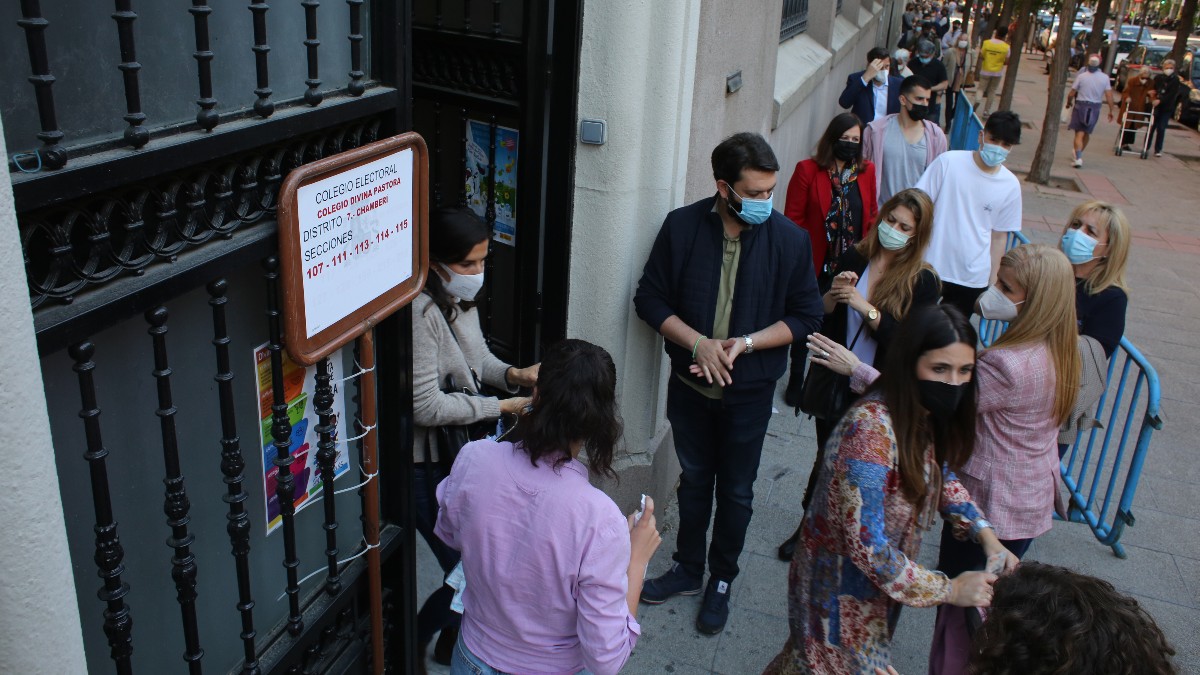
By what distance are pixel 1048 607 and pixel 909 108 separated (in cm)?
565

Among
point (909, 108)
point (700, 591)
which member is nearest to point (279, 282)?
point (700, 591)

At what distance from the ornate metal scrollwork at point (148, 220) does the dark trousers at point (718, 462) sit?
2.23 meters

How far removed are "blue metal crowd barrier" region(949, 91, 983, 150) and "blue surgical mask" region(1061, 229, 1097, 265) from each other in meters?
8.51

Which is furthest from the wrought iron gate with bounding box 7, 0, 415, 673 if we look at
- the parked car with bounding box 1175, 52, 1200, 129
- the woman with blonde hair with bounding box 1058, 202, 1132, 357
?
the parked car with bounding box 1175, 52, 1200, 129

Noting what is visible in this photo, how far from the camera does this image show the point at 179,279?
189cm

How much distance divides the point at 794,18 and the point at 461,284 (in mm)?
8634

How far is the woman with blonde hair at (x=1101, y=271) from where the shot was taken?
13.6 ft

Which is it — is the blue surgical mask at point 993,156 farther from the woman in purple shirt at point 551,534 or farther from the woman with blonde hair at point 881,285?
the woman in purple shirt at point 551,534

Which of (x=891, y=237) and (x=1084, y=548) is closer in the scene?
(x=891, y=237)

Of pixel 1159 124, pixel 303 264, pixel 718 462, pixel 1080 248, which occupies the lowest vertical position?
pixel 1159 124

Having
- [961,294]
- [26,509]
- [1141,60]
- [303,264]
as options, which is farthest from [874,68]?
[1141,60]

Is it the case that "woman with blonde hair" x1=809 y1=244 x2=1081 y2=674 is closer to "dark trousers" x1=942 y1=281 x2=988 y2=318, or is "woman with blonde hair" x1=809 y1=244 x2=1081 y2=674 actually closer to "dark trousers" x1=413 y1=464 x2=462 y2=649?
"dark trousers" x1=413 y1=464 x2=462 y2=649

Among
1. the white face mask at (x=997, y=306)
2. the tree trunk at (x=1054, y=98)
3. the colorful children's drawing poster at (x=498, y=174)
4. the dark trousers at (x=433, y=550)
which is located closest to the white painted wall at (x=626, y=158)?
the colorful children's drawing poster at (x=498, y=174)

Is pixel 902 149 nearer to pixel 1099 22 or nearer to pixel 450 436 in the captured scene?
pixel 450 436
